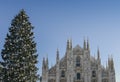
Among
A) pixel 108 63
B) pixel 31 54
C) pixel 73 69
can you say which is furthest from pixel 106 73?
pixel 31 54

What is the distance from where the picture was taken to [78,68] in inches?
2601

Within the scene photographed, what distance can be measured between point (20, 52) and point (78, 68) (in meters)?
38.9

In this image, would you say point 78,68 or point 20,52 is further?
point 78,68

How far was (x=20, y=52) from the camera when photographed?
1110 inches

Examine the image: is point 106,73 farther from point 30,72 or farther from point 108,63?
point 30,72

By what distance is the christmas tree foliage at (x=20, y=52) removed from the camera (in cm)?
2758

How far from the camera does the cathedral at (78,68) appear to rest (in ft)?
212

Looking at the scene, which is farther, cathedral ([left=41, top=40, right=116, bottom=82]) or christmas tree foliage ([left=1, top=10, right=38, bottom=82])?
cathedral ([left=41, top=40, right=116, bottom=82])

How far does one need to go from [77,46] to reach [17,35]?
40.4m

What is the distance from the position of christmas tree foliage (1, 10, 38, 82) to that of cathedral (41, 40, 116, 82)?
36.0 meters

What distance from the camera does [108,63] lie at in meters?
65.9

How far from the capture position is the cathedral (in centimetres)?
6469

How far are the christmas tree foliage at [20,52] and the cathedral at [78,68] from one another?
3602 cm

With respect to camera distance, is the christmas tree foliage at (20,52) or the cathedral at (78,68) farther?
the cathedral at (78,68)
